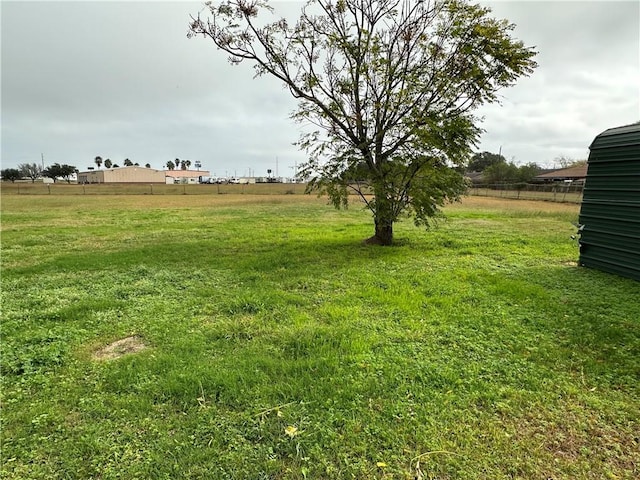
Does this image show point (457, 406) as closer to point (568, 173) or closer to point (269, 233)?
point (269, 233)

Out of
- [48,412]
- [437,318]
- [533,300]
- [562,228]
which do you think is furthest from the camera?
[562,228]

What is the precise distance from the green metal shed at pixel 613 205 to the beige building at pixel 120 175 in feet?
277

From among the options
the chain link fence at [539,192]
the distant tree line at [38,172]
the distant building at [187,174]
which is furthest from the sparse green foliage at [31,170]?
the chain link fence at [539,192]

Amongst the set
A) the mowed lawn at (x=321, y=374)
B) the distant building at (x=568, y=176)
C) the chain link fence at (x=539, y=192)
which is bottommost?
the mowed lawn at (x=321, y=374)

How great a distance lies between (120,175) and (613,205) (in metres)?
88.8

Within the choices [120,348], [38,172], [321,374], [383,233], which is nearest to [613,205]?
[383,233]

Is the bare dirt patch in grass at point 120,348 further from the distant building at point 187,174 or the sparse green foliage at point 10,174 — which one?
the distant building at point 187,174

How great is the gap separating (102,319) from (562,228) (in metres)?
12.3

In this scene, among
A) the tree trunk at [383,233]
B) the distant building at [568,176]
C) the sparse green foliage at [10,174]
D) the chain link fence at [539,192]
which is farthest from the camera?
the sparse green foliage at [10,174]

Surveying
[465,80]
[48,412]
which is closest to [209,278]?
[48,412]

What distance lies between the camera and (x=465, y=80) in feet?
23.4

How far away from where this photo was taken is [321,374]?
265 cm

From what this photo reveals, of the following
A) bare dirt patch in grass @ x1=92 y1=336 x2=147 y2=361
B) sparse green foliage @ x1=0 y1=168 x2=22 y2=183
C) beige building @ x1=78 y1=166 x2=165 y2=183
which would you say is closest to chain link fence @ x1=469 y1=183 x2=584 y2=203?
bare dirt patch in grass @ x1=92 y1=336 x2=147 y2=361

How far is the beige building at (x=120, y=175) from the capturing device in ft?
247
